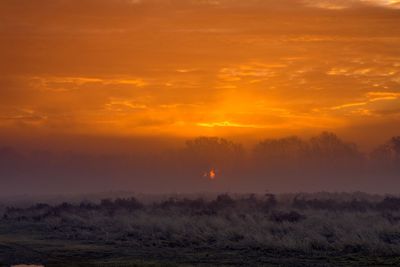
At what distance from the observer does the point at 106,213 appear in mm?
61469

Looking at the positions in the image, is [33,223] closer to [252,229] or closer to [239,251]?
[252,229]

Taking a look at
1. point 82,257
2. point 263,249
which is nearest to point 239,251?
point 263,249

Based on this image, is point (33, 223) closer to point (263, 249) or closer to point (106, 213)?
point (106, 213)

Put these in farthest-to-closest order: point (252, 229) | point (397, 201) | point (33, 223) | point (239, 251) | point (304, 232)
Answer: point (397, 201) < point (33, 223) < point (252, 229) < point (304, 232) < point (239, 251)

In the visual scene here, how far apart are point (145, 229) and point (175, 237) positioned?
495 centimetres

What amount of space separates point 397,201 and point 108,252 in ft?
155

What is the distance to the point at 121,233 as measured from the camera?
4059 cm

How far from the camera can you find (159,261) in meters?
29.1

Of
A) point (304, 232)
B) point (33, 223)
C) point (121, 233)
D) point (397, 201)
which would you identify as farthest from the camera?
point (397, 201)

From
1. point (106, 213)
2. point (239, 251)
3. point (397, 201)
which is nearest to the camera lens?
point (239, 251)

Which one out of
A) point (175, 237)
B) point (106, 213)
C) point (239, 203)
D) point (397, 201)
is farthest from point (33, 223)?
point (397, 201)

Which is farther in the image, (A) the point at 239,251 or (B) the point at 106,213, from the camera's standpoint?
(B) the point at 106,213

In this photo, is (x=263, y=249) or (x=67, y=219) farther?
(x=67, y=219)

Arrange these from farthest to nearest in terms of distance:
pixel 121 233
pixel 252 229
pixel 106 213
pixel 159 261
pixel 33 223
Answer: pixel 106 213, pixel 33 223, pixel 121 233, pixel 252 229, pixel 159 261
